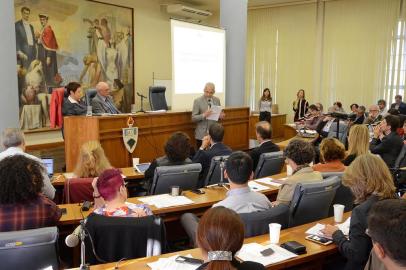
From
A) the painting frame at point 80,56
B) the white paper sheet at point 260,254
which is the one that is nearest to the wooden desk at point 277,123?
the painting frame at point 80,56

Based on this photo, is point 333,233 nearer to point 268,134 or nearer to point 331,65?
point 268,134

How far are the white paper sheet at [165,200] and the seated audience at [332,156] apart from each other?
1332mm

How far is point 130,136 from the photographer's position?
6.12 meters

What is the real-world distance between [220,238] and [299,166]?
A: 2153mm

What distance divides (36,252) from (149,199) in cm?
140

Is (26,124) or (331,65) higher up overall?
(331,65)

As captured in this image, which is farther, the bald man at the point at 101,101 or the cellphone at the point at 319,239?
the bald man at the point at 101,101

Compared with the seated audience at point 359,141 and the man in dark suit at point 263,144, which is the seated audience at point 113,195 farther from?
the seated audience at point 359,141

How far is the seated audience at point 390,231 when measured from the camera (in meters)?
1.60

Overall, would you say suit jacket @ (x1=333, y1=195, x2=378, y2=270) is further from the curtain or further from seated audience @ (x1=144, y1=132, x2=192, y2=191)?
the curtain

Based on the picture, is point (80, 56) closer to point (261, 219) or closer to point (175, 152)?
point (175, 152)

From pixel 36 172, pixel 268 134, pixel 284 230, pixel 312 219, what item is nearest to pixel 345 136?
pixel 268 134

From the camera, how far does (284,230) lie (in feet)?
9.30

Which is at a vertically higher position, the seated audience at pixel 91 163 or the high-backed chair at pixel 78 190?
the seated audience at pixel 91 163
